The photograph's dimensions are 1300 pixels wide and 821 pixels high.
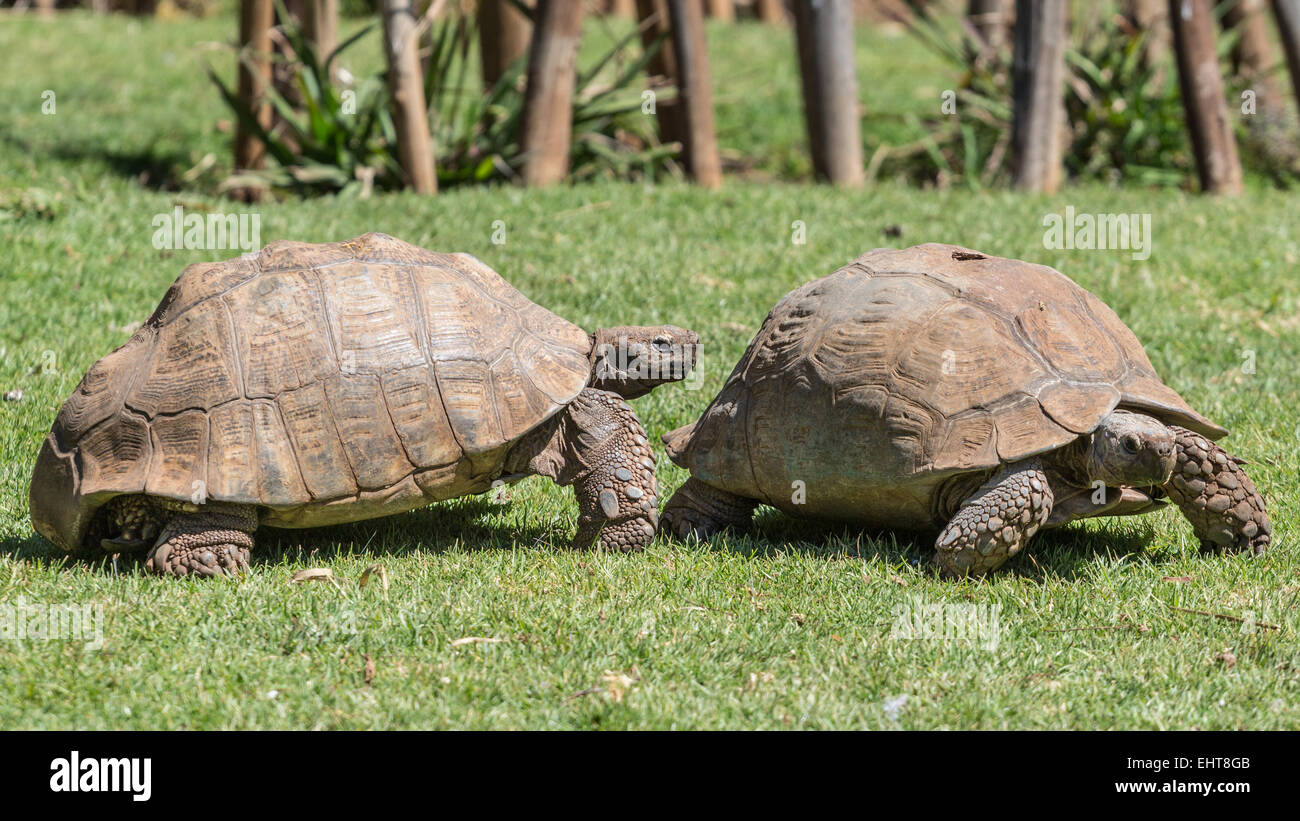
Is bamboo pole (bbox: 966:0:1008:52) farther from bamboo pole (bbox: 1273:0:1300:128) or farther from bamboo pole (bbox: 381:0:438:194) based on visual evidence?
bamboo pole (bbox: 381:0:438:194)

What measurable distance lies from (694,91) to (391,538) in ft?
23.1

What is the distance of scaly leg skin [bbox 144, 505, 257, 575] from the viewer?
17.0 feet

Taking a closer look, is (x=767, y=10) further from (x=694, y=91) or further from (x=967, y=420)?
(x=967, y=420)

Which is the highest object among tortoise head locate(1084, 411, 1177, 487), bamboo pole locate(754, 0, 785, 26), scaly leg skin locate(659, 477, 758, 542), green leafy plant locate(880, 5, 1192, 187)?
bamboo pole locate(754, 0, 785, 26)

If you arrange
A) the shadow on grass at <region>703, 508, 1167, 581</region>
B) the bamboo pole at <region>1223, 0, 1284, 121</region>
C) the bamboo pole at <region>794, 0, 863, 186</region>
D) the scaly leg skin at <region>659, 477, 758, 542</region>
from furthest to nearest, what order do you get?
the bamboo pole at <region>1223, 0, 1284, 121</region> < the bamboo pole at <region>794, 0, 863, 186</region> < the scaly leg skin at <region>659, 477, 758, 542</region> < the shadow on grass at <region>703, 508, 1167, 581</region>

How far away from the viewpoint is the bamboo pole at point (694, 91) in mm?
11578

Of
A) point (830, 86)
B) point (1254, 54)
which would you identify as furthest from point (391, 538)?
point (1254, 54)

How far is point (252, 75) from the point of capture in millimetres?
11688

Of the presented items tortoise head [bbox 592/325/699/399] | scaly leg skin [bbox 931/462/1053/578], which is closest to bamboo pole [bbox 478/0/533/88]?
tortoise head [bbox 592/325/699/399]

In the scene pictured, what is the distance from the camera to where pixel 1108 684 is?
4.42 m

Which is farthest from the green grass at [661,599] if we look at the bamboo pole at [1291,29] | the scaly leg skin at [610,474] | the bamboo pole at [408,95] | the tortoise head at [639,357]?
the bamboo pole at [1291,29]

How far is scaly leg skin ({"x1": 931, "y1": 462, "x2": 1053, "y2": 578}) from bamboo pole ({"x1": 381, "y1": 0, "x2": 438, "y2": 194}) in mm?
6927

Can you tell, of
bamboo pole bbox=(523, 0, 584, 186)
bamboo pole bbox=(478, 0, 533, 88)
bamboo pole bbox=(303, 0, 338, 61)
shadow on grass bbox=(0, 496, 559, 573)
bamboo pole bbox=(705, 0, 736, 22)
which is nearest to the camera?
shadow on grass bbox=(0, 496, 559, 573)

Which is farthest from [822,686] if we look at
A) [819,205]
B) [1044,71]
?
[1044,71]
